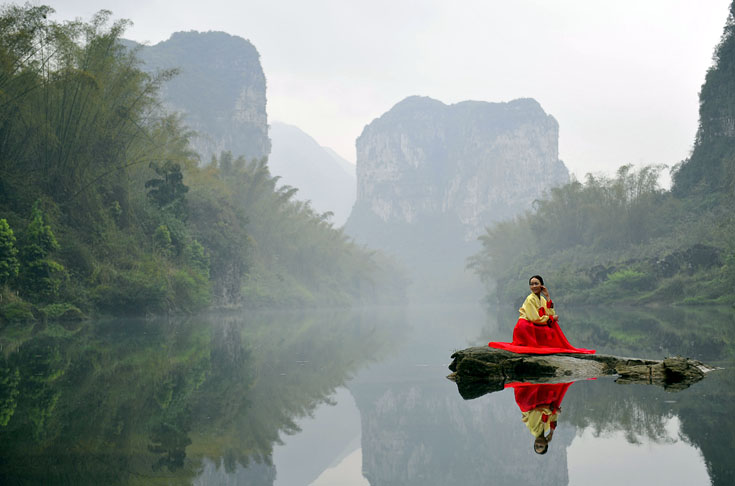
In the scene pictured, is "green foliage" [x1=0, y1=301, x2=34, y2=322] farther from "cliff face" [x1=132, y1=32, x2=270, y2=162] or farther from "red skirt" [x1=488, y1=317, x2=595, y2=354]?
"cliff face" [x1=132, y1=32, x2=270, y2=162]

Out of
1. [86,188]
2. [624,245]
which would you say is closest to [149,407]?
[86,188]

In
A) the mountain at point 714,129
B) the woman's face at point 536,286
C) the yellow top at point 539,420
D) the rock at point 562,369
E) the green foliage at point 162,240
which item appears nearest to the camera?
the yellow top at point 539,420

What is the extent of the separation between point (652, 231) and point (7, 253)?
29.3 m

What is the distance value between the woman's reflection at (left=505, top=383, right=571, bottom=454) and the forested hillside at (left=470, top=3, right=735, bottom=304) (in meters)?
16.4

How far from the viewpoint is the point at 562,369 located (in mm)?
6379

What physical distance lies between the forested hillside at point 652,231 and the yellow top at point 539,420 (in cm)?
1747

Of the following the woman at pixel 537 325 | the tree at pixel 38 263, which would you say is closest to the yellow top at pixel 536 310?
the woman at pixel 537 325

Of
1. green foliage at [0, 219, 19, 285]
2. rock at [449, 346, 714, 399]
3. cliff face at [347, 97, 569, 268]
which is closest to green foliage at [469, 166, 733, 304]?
rock at [449, 346, 714, 399]

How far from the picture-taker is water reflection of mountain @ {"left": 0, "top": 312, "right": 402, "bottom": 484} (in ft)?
11.3

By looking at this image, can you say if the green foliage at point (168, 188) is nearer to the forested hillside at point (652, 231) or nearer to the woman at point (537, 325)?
the forested hillside at point (652, 231)

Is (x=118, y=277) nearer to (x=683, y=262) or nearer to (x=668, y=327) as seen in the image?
(x=668, y=327)

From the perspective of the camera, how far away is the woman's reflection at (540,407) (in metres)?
3.95

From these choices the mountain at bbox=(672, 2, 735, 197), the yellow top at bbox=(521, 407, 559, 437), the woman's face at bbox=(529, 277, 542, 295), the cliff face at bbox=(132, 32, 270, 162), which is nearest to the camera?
the yellow top at bbox=(521, 407, 559, 437)

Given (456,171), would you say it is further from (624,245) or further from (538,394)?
(538,394)
